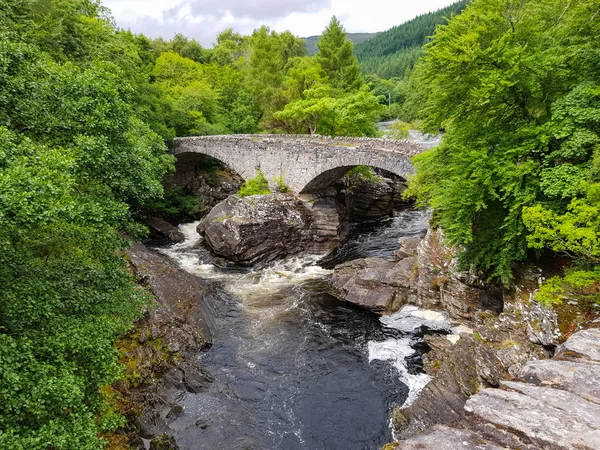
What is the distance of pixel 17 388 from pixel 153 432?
541 cm

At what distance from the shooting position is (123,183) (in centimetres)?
905

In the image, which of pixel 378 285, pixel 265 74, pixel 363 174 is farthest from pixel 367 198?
pixel 265 74

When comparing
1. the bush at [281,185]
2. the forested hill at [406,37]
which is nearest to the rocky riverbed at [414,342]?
the bush at [281,185]

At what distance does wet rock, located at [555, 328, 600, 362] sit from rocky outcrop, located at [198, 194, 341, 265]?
1593 cm

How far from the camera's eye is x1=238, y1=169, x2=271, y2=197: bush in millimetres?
27141

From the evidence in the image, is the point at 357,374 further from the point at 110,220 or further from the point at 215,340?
the point at 110,220

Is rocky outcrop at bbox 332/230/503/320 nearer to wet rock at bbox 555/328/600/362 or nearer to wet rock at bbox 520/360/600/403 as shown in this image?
wet rock at bbox 555/328/600/362

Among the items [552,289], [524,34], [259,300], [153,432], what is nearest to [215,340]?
[259,300]

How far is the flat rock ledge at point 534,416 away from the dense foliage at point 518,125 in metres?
3.09

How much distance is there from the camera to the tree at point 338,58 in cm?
3916

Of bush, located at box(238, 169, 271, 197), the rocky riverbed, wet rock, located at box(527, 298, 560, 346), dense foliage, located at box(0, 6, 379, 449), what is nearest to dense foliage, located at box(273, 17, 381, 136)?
bush, located at box(238, 169, 271, 197)

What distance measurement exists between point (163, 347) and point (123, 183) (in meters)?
6.13

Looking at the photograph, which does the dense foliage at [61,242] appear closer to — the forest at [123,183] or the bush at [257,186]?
the forest at [123,183]

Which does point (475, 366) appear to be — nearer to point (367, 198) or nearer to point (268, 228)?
point (268, 228)
